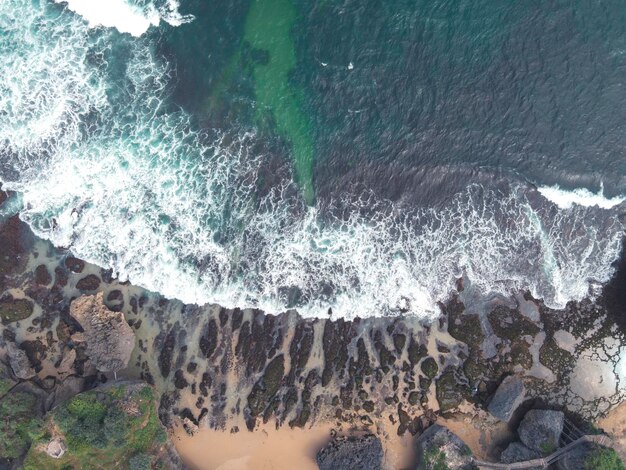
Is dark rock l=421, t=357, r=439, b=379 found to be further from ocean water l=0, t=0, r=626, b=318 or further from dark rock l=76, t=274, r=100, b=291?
dark rock l=76, t=274, r=100, b=291

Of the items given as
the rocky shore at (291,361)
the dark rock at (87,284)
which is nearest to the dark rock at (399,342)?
the rocky shore at (291,361)

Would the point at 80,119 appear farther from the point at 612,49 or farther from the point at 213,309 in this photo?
the point at 612,49

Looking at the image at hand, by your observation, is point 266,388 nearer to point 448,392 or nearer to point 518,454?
point 448,392

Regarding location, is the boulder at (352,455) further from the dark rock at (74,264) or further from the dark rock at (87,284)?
the dark rock at (74,264)

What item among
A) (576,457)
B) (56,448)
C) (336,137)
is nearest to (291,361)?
(56,448)

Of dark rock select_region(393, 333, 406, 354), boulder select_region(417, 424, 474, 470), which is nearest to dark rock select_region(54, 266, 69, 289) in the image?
dark rock select_region(393, 333, 406, 354)

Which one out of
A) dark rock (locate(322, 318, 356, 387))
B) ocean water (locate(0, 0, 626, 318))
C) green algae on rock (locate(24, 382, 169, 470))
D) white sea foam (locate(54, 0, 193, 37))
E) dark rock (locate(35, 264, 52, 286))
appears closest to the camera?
green algae on rock (locate(24, 382, 169, 470))

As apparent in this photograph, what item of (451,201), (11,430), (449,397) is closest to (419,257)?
(451,201)
